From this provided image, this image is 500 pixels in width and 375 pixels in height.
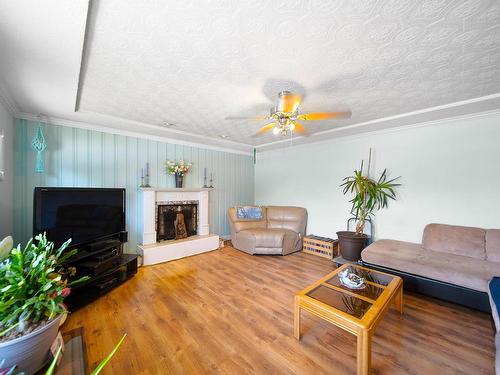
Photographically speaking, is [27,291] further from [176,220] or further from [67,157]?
[176,220]

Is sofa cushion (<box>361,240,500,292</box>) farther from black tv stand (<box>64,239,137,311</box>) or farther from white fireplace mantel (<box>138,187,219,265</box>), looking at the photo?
black tv stand (<box>64,239,137,311</box>)

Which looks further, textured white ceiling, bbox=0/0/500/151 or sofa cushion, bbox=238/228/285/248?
sofa cushion, bbox=238/228/285/248

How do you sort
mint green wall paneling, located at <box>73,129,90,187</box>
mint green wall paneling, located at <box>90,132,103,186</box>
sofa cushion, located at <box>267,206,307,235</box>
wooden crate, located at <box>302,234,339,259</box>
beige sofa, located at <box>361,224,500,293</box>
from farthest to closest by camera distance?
sofa cushion, located at <box>267,206,307,235</box>
wooden crate, located at <box>302,234,339,259</box>
mint green wall paneling, located at <box>90,132,103,186</box>
mint green wall paneling, located at <box>73,129,90,187</box>
beige sofa, located at <box>361,224,500,293</box>

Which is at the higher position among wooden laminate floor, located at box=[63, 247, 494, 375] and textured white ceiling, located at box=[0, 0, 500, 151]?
textured white ceiling, located at box=[0, 0, 500, 151]

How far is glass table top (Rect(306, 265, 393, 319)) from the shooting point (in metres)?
1.61

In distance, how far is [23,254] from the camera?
869 millimetres

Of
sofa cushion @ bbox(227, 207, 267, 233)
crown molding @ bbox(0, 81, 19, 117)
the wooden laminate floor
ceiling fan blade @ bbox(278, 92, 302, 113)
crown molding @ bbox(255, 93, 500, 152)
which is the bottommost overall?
the wooden laminate floor

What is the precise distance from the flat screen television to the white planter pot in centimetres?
173

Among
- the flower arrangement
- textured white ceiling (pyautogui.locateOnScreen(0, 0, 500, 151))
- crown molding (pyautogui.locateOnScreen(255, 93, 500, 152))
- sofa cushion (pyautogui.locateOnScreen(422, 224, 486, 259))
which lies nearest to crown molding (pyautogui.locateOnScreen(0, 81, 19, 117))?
textured white ceiling (pyautogui.locateOnScreen(0, 0, 500, 151))

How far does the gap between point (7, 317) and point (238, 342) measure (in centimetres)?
151

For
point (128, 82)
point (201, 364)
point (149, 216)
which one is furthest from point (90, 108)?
point (201, 364)

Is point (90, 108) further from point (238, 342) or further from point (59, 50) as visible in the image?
point (238, 342)

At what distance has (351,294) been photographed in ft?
5.94

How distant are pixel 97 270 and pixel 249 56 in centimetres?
281
